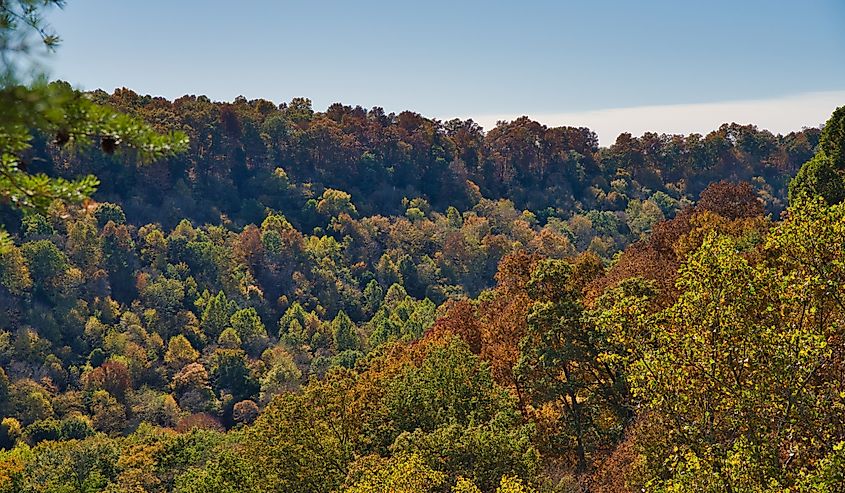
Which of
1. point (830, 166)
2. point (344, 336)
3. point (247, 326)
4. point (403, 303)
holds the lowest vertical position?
point (344, 336)

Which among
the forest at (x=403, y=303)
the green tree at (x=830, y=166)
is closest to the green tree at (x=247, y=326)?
the forest at (x=403, y=303)

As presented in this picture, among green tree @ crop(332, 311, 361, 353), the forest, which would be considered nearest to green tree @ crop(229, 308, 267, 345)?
the forest

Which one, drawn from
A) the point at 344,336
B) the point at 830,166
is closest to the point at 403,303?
the point at 344,336

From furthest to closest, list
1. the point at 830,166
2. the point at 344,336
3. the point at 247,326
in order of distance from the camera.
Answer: the point at 247,326, the point at 344,336, the point at 830,166

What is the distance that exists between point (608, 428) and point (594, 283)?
5186mm

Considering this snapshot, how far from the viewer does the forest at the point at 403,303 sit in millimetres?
9406

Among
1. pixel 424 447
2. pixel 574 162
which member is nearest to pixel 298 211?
pixel 574 162

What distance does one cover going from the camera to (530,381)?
21.1 m

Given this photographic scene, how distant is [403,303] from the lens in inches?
2436

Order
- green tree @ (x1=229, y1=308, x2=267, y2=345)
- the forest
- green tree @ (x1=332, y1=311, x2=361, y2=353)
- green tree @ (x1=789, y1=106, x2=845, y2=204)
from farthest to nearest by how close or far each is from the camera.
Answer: green tree @ (x1=229, y1=308, x2=267, y2=345)
green tree @ (x1=332, y1=311, x2=361, y2=353)
green tree @ (x1=789, y1=106, x2=845, y2=204)
the forest

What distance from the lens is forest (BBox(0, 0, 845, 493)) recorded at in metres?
9.41

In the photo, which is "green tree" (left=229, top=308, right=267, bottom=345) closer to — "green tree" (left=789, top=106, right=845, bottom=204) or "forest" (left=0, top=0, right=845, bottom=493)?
"forest" (left=0, top=0, right=845, bottom=493)

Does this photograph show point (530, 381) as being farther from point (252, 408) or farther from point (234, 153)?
point (234, 153)

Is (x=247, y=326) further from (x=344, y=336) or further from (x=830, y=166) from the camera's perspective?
(x=830, y=166)
